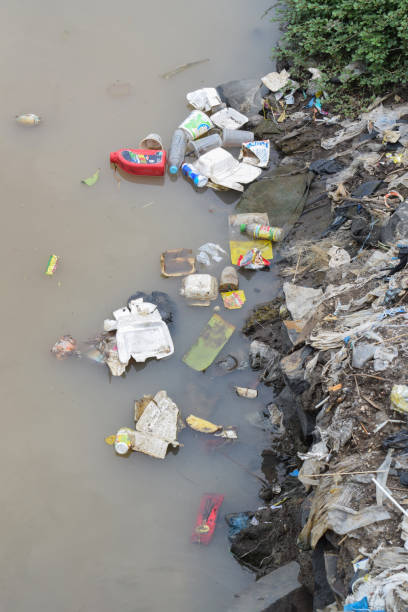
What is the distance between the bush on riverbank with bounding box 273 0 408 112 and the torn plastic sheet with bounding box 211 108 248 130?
0.91 m

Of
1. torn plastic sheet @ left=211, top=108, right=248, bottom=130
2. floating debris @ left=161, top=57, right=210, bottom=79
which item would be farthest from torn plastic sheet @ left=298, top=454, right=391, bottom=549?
floating debris @ left=161, top=57, right=210, bottom=79

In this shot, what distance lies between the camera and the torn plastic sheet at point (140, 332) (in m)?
4.48

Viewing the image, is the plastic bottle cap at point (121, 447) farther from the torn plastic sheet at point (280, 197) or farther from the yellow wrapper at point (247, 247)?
the torn plastic sheet at point (280, 197)

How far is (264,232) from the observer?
201 inches

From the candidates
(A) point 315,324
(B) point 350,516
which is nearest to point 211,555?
(B) point 350,516

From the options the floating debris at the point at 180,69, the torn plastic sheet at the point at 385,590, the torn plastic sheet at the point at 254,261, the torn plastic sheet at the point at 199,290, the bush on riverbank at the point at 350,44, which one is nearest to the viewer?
the torn plastic sheet at the point at 385,590

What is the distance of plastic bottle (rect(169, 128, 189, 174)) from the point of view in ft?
18.7

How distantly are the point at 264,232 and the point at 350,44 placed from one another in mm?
2584

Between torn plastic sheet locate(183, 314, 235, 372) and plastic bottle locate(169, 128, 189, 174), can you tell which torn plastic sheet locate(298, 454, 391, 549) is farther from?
plastic bottle locate(169, 128, 189, 174)

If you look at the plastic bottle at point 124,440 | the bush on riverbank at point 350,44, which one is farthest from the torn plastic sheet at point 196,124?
the plastic bottle at point 124,440

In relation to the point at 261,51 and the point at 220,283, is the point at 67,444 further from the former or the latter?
the point at 261,51

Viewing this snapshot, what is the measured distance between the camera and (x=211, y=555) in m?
3.66

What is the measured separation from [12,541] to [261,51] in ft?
21.3

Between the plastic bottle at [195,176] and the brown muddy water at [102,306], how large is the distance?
14 centimetres
